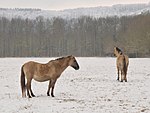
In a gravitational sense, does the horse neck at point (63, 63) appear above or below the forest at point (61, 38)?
below

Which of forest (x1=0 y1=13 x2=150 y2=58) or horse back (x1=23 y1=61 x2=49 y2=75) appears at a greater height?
forest (x1=0 y1=13 x2=150 y2=58)

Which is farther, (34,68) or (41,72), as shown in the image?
(41,72)

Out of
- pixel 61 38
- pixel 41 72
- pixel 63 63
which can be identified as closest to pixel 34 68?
pixel 41 72

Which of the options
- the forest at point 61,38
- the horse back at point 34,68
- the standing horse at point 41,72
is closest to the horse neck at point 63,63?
the standing horse at point 41,72

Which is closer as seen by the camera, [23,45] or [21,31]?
[23,45]

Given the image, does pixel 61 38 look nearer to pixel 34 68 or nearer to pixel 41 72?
pixel 41 72

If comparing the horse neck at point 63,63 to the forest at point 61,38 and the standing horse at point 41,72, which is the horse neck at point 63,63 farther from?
the forest at point 61,38

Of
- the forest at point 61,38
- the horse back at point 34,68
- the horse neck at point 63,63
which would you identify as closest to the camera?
the horse back at point 34,68

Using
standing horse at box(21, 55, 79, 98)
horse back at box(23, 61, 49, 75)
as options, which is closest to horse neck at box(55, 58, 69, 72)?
standing horse at box(21, 55, 79, 98)

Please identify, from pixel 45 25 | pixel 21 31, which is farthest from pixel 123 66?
pixel 45 25

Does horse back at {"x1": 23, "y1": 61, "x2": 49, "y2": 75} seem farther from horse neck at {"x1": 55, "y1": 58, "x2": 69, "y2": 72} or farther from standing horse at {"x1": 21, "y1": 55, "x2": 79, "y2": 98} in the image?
horse neck at {"x1": 55, "y1": 58, "x2": 69, "y2": 72}

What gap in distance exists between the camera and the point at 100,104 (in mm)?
10688

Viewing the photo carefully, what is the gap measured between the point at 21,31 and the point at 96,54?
118 ft

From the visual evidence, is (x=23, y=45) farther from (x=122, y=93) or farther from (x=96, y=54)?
(x=122, y=93)
